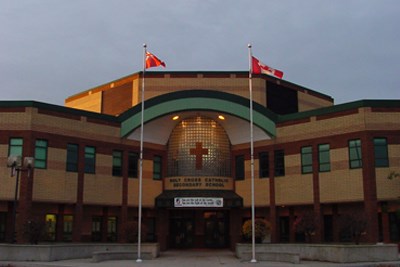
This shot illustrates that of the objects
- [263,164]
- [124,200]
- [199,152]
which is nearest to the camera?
[124,200]

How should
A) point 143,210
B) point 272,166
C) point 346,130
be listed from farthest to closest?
point 143,210
point 272,166
point 346,130

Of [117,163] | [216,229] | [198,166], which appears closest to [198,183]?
[198,166]

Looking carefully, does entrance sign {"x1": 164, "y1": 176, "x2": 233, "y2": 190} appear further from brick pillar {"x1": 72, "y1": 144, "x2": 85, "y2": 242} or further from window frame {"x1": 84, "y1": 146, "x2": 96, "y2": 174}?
brick pillar {"x1": 72, "y1": 144, "x2": 85, "y2": 242}

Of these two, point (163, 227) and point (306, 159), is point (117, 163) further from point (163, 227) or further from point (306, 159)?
point (306, 159)

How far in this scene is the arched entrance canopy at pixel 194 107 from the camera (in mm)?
36969

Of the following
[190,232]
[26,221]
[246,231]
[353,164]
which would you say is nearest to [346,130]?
[353,164]

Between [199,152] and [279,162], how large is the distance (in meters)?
6.10

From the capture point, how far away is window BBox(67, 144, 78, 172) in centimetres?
3425

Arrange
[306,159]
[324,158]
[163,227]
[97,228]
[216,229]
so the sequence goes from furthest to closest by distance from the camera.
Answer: [216,229] < [163,227] < [97,228] < [306,159] < [324,158]

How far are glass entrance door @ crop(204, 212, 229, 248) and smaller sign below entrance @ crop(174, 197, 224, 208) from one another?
3.44 metres

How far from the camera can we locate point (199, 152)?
3859 cm

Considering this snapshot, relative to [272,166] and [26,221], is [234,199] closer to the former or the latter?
[272,166]

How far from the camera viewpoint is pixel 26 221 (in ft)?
101

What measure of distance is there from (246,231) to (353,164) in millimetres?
8172
